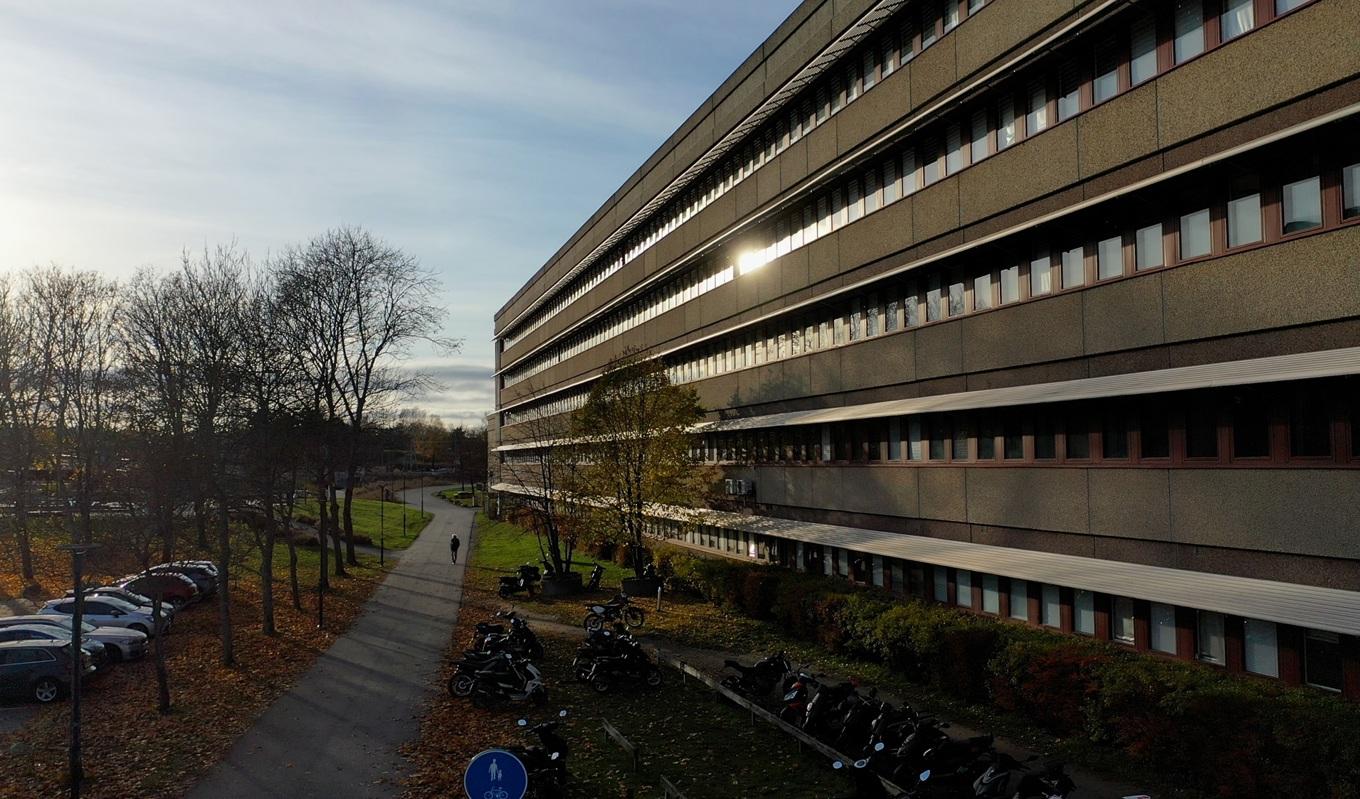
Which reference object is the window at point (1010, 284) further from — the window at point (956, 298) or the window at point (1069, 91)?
the window at point (1069, 91)

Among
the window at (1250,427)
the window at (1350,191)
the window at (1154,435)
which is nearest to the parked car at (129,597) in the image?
the window at (1154,435)

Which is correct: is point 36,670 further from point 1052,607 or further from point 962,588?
point 1052,607

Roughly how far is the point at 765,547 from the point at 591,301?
27.5 m

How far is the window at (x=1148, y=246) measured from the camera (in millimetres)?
15766

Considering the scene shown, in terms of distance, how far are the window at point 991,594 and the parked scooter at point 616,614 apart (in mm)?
9582

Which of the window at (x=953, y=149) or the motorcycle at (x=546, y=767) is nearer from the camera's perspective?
the motorcycle at (x=546, y=767)

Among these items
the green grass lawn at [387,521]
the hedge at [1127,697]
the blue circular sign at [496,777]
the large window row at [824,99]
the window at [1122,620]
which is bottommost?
the green grass lawn at [387,521]

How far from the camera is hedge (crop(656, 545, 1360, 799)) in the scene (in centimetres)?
1085

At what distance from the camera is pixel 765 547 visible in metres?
31.7

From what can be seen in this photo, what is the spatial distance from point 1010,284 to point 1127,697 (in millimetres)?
9320

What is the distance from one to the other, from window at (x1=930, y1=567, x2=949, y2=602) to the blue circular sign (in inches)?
627

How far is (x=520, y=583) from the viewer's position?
36.7 meters

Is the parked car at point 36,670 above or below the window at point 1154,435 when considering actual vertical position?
below

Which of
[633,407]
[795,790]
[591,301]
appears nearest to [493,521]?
[591,301]
